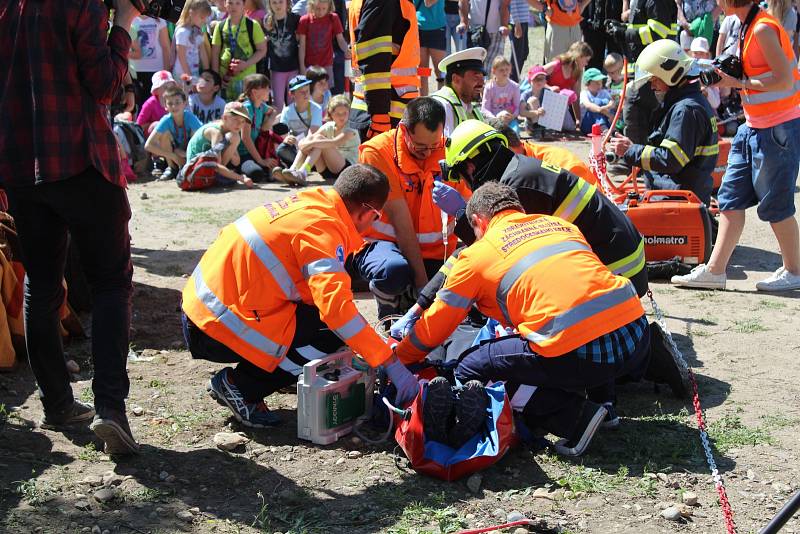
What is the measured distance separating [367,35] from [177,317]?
8.71 ft

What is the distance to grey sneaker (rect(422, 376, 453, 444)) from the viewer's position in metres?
4.16

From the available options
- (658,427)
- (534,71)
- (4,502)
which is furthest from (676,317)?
(534,71)

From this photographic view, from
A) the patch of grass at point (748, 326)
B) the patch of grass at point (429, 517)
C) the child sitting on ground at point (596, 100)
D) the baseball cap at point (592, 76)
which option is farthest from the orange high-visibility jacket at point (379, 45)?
the baseball cap at point (592, 76)

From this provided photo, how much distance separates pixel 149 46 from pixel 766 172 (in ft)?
26.3

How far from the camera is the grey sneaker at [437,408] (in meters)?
4.16

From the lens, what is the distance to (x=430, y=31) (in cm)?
1226

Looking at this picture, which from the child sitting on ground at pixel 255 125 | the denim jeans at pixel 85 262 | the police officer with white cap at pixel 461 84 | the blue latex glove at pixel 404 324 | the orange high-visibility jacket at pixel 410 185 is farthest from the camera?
the child sitting on ground at pixel 255 125

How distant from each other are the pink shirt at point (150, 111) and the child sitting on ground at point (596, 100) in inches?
218

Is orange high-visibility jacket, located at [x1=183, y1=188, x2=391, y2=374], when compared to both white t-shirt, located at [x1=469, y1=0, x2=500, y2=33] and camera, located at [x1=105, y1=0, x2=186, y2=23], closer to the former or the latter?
camera, located at [x1=105, y1=0, x2=186, y2=23]

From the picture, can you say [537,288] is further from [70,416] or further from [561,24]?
[561,24]

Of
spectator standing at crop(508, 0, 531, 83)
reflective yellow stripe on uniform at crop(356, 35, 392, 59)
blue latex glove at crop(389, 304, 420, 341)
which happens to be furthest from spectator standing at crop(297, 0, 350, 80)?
blue latex glove at crop(389, 304, 420, 341)

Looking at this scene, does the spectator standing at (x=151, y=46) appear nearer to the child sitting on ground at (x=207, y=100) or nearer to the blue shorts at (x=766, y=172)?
the child sitting on ground at (x=207, y=100)

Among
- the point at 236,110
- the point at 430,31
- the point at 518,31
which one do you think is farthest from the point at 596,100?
the point at 236,110

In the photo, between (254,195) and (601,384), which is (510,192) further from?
(254,195)
